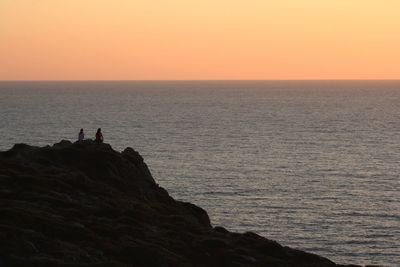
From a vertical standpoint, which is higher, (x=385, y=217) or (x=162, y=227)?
(x=162, y=227)

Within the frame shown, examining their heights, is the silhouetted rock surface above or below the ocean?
above

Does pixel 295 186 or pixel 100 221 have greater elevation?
pixel 100 221

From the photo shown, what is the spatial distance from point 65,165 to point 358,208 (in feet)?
180

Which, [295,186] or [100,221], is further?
[295,186]

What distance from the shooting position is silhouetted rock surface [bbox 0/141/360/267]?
38125 mm

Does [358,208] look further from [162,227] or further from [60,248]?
[60,248]

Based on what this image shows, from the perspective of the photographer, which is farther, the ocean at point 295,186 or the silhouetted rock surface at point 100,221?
the ocean at point 295,186

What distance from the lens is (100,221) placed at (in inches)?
1817

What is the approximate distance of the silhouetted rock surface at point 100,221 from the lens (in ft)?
125

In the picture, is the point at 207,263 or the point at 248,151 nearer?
the point at 207,263

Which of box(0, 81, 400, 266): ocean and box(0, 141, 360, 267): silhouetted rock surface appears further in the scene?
box(0, 81, 400, 266): ocean

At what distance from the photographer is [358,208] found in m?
105

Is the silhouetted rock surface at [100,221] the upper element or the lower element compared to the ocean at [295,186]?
upper

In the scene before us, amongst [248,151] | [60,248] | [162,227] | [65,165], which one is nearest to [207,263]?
[162,227]
